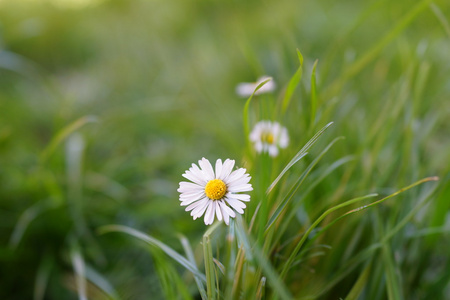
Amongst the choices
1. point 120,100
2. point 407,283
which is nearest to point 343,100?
point 407,283

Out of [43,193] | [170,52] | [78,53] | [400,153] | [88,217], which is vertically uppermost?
[78,53]

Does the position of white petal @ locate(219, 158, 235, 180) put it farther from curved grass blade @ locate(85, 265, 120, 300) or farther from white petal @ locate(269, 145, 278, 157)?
curved grass blade @ locate(85, 265, 120, 300)

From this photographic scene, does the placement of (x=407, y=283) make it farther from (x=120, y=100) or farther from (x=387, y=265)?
(x=120, y=100)

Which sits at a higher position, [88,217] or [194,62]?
[194,62]

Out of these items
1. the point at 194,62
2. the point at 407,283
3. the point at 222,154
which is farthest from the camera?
the point at 194,62

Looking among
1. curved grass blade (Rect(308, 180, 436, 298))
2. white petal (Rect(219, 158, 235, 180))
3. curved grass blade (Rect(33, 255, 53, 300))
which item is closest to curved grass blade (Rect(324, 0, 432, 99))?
curved grass blade (Rect(308, 180, 436, 298))

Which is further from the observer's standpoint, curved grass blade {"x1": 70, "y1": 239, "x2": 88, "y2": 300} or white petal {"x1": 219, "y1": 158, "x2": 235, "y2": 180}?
curved grass blade {"x1": 70, "y1": 239, "x2": 88, "y2": 300}
